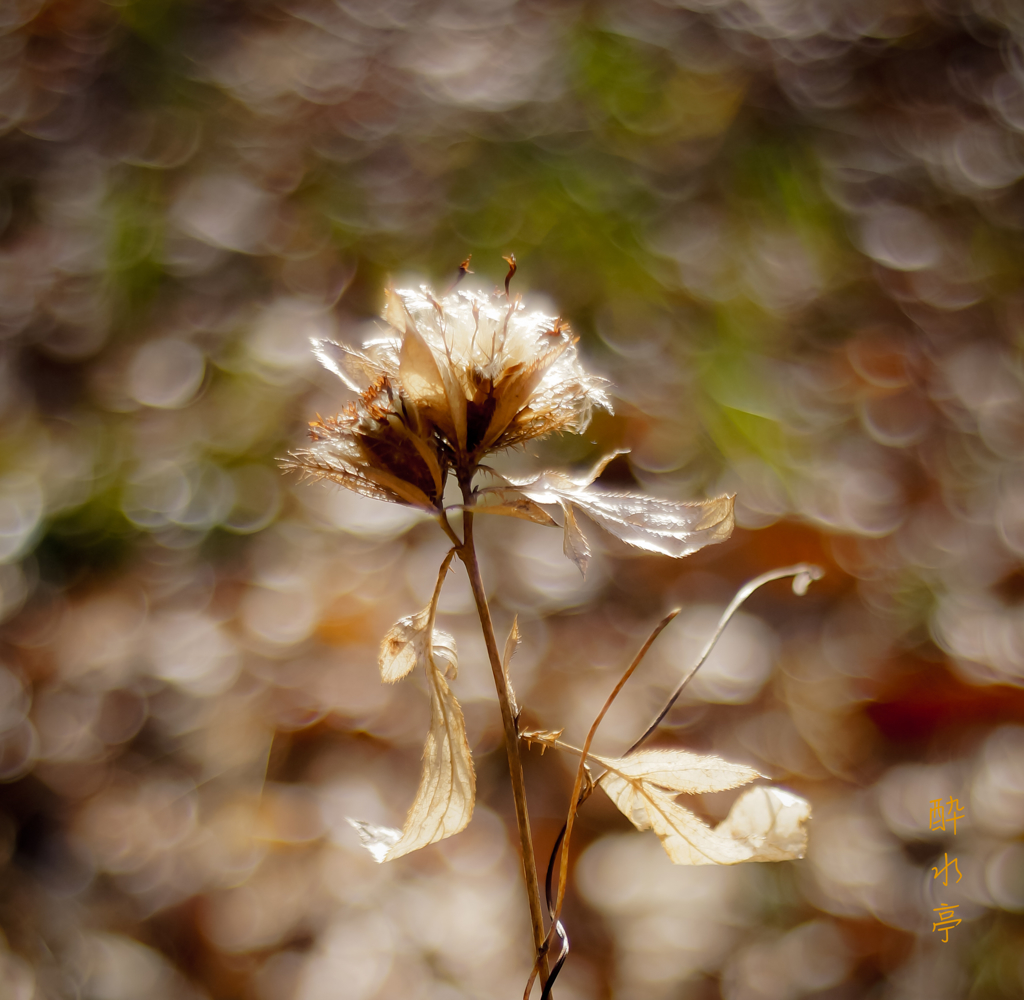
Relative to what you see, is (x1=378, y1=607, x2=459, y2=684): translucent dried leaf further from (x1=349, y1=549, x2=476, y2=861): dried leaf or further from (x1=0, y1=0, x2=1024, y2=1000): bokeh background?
(x1=0, y1=0, x2=1024, y2=1000): bokeh background

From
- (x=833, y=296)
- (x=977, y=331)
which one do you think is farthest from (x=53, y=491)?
(x=977, y=331)

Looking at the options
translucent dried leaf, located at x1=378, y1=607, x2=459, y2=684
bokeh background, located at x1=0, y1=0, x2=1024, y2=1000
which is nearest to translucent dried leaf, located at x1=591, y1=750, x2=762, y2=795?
translucent dried leaf, located at x1=378, y1=607, x2=459, y2=684

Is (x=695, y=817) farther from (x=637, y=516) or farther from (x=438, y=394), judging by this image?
(x=438, y=394)

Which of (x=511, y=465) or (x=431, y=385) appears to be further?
(x=511, y=465)

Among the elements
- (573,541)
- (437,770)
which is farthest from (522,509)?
(437,770)

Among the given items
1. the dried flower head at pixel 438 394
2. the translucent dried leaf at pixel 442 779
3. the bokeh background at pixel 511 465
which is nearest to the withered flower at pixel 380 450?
the dried flower head at pixel 438 394

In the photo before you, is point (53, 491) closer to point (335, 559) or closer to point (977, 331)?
point (335, 559)
